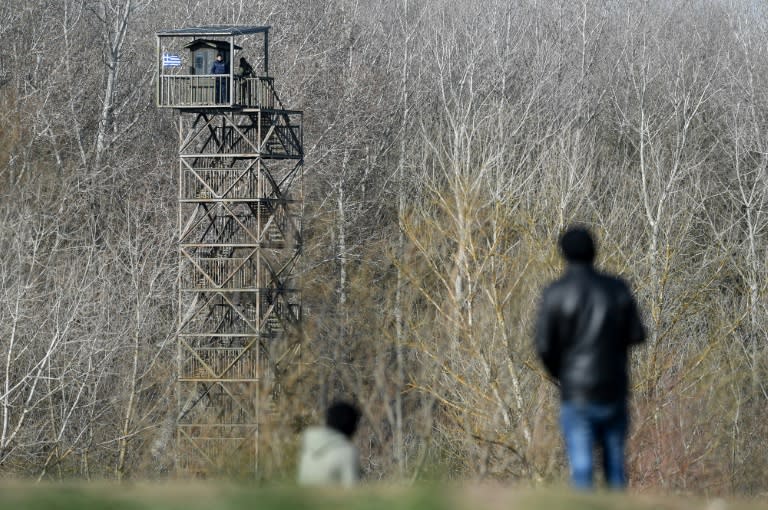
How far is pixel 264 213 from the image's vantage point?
41250mm

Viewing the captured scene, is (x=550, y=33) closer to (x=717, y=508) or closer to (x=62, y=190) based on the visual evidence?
(x=62, y=190)

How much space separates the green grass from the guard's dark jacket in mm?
624

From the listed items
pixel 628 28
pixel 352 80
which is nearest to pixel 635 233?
pixel 352 80

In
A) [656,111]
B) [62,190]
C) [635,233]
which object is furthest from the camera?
[656,111]

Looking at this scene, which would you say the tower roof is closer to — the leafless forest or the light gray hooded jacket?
the leafless forest

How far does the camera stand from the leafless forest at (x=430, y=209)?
29.9 m

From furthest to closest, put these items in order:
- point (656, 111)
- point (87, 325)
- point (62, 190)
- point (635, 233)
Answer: point (656, 111)
point (62, 190)
point (635, 233)
point (87, 325)

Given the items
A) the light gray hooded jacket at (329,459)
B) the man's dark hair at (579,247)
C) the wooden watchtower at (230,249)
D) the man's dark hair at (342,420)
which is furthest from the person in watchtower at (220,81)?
the man's dark hair at (579,247)

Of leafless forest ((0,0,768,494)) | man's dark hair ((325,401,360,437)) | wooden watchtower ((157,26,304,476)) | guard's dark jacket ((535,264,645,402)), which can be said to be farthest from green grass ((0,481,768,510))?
wooden watchtower ((157,26,304,476))

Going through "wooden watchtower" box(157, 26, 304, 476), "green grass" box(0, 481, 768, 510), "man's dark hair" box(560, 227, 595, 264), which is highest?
"wooden watchtower" box(157, 26, 304, 476)

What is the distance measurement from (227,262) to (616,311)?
3357 centimetres

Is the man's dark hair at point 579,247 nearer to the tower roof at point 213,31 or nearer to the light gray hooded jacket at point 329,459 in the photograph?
the light gray hooded jacket at point 329,459

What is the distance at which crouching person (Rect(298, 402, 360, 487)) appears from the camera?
27.4 ft

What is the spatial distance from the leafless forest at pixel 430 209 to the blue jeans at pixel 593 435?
13.3 metres
